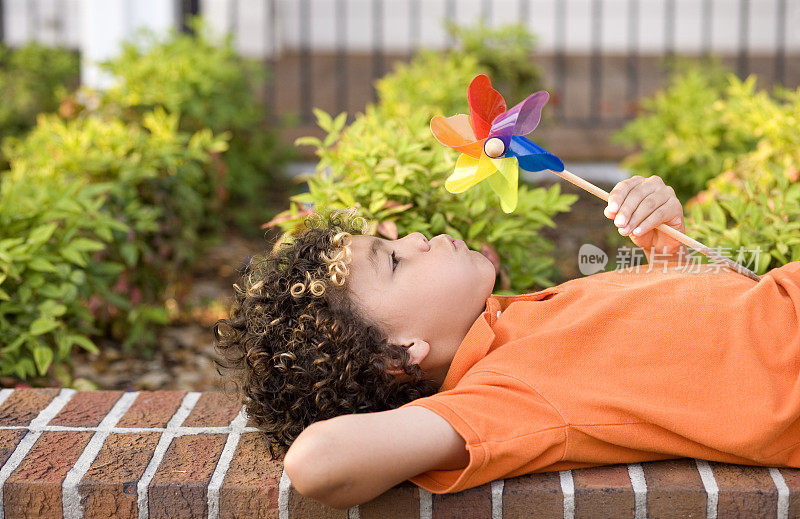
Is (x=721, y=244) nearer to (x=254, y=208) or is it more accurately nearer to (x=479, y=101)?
(x=479, y=101)

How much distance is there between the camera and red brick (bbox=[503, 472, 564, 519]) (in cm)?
167

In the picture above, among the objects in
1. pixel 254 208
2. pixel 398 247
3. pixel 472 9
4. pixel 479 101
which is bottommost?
pixel 254 208

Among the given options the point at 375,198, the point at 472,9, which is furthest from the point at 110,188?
the point at 472,9

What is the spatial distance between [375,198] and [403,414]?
845 millimetres

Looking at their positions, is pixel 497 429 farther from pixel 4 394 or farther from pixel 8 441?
pixel 4 394

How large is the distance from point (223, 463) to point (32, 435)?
458 millimetres

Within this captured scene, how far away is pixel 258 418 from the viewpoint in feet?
6.02

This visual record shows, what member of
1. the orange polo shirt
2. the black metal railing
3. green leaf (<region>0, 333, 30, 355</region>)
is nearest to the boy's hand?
the orange polo shirt

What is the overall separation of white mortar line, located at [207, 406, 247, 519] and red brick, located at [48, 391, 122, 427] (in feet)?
1.02

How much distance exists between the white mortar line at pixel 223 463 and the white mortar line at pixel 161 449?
12 cm

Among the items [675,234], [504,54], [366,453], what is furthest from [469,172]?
[504,54]

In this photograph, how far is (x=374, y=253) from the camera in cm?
188

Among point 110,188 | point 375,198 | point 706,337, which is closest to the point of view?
point 706,337

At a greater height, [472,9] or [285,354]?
[472,9]
